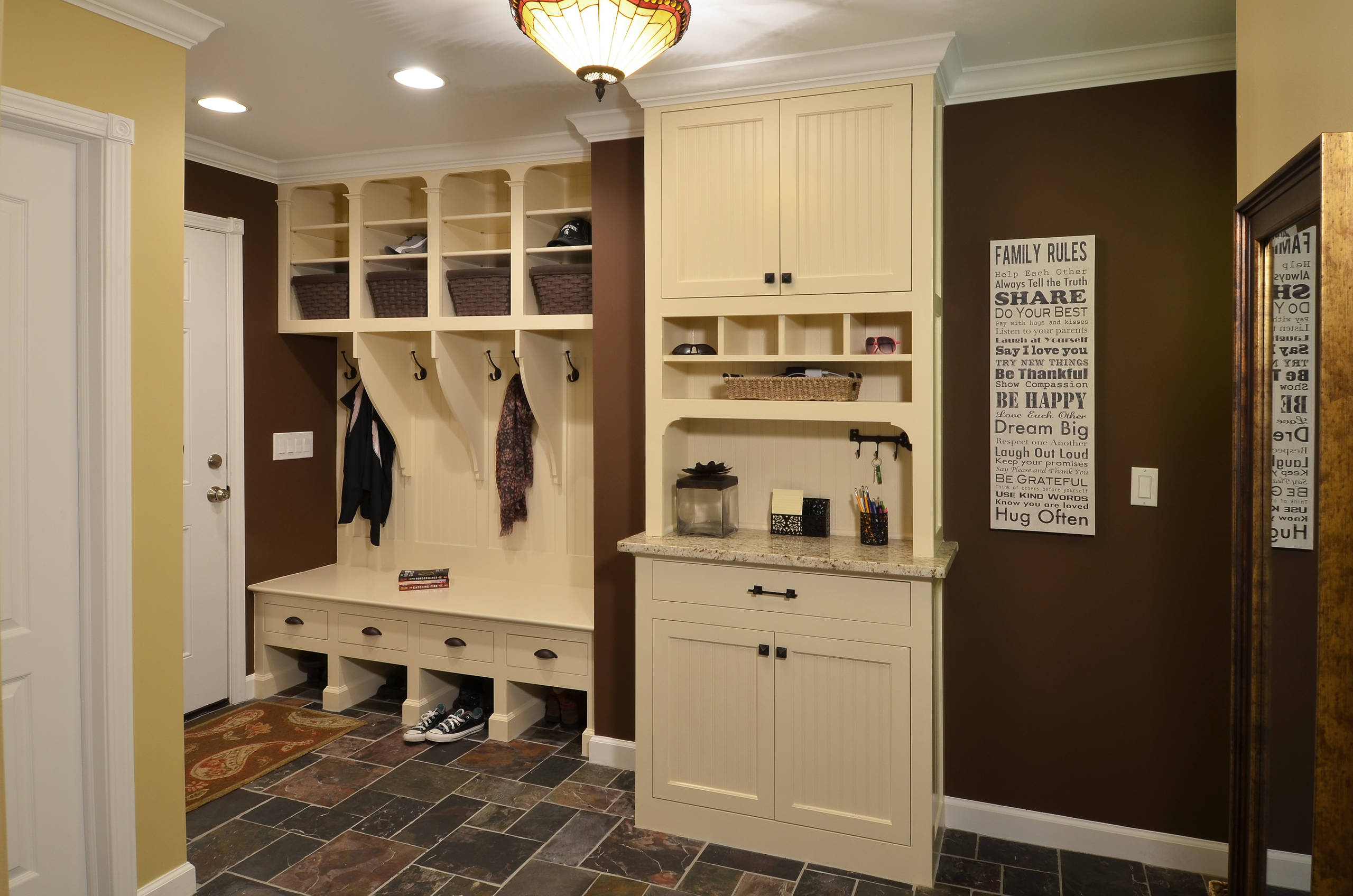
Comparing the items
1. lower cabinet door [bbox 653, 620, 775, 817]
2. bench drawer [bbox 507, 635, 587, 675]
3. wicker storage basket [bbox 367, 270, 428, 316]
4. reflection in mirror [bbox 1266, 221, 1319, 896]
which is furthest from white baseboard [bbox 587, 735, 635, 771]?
reflection in mirror [bbox 1266, 221, 1319, 896]

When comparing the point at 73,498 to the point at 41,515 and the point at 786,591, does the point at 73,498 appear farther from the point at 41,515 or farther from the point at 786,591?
the point at 786,591

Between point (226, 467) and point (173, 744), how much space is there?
5.52ft

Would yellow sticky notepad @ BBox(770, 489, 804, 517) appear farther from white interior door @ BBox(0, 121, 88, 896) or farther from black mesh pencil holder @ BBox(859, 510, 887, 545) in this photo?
white interior door @ BBox(0, 121, 88, 896)

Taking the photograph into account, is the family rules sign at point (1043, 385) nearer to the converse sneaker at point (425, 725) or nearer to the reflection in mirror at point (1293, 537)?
the reflection in mirror at point (1293, 537)

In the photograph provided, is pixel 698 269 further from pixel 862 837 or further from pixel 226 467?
pixel 226 467

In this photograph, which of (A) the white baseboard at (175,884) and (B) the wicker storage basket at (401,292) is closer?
(A) the white baseboard at (175,884)

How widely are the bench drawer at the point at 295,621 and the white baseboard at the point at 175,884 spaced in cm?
140

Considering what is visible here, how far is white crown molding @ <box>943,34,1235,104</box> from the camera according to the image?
8.09 feet

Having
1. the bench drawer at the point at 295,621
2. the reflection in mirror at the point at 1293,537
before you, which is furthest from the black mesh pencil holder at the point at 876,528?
the bench drawer at the point at 295,621

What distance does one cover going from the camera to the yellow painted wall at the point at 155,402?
221 centimetres

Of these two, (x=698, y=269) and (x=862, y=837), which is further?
(x=698, y=269)

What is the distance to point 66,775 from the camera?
2150 millimetres

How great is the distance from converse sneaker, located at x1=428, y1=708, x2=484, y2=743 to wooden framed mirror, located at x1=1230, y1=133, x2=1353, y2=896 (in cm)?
266

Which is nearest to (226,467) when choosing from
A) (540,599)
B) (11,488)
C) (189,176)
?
(189,176)
